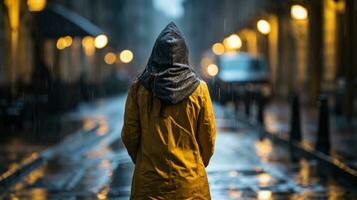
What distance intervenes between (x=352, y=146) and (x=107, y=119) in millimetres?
14835

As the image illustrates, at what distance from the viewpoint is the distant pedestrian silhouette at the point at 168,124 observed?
5.12 m

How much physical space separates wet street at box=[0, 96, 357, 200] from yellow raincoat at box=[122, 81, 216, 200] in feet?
17.8

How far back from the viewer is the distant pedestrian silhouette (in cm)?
512

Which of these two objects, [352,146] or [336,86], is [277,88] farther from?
[352,146]

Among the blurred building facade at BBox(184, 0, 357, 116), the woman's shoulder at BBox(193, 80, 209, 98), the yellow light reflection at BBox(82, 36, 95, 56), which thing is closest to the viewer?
the woman's shoulder at BBox(193, 80, 209, 98)

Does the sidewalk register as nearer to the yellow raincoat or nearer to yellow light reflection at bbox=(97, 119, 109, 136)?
yellow light reflection at bbox=(97, 119, 109, 136)

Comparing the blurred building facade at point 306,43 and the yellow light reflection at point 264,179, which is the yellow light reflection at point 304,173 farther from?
the blurred building facade at point 306,43

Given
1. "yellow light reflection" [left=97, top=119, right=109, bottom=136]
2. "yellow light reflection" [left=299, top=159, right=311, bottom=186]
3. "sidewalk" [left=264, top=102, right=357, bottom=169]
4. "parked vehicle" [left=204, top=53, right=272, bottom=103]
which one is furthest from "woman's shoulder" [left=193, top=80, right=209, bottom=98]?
"parked vehicle" [left=204, top=53, right=272, bottom=103]

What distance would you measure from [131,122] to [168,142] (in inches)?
10.0

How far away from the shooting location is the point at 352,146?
1686 cm

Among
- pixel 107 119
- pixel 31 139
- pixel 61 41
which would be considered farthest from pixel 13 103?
pixel 61 41

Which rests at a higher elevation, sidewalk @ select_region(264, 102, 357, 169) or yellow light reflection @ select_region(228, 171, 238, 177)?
yellow light reflection @ select_region(228, 171, 238, 177)

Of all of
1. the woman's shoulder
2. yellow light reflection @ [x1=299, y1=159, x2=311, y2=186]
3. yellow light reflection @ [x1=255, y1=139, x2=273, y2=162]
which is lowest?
yellow light reflection @ [x1=255, y1=139, x2=273, y2=162]

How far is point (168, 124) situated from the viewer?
17.0 ft
